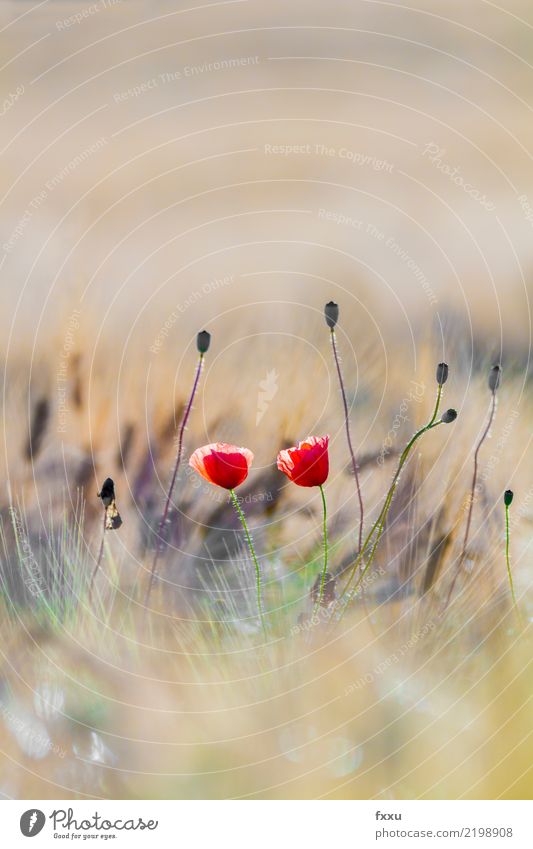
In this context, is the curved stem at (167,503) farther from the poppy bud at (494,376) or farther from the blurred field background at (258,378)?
the poppy bud at (494,376)

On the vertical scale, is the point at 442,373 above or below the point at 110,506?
above

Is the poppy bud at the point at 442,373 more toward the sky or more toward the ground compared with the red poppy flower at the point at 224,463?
more toward the sky

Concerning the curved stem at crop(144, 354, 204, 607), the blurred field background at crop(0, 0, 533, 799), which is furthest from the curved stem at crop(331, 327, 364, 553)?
the curved stem at crop(144, 354, 204, 607)

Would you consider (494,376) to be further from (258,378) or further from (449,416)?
(258,378)

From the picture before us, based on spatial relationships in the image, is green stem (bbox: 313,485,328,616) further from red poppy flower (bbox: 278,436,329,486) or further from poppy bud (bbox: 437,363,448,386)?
poppy bud (bbox: 437,363,448,386)

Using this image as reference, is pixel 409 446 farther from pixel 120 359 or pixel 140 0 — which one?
pixel 140 0

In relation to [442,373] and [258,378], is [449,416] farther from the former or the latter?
[258,378]

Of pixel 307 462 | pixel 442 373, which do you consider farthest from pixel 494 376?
pixel 307 462

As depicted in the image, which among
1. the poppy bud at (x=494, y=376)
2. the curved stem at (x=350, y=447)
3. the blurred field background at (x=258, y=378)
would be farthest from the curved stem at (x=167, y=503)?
the poppy bud at (x=494, y=376)
